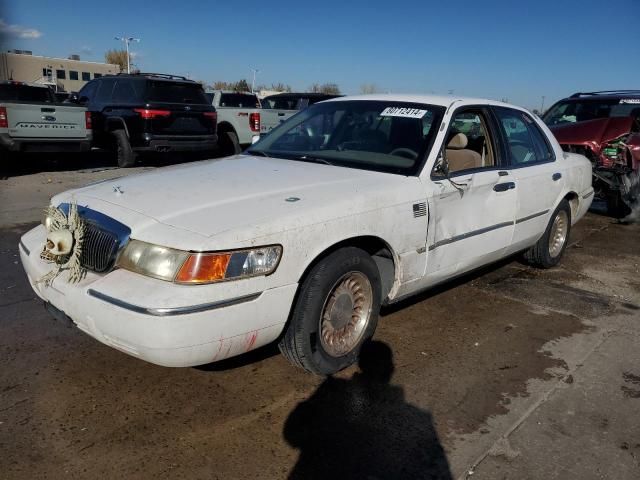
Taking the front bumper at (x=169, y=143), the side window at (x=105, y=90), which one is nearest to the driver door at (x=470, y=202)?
the front bumper at (x=169, y=143)

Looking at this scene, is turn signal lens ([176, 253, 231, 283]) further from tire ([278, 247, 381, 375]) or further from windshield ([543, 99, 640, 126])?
windshield ([543, 99, 640, 126])

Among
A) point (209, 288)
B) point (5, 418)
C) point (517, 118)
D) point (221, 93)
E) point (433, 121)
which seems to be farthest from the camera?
point (221, 93)

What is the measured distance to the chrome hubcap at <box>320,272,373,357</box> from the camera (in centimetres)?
321

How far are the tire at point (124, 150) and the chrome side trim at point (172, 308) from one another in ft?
29.3

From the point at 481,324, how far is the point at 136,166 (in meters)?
9.72

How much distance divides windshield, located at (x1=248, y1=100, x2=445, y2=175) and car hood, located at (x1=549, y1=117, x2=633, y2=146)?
195 inches

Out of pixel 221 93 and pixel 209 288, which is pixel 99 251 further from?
pixel 221 93

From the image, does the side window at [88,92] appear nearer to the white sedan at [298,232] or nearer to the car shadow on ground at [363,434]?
the white sedan at [298,232]

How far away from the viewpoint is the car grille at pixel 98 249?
279 centimetres

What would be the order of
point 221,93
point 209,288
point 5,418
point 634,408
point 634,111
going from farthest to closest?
1. point 221,93
2. point 634,111
3. point 634,408
4. point 5,418
5. point 209,288

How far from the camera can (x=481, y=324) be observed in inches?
166

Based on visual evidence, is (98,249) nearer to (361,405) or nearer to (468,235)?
(361,405)

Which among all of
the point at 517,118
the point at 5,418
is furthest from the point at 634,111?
the point at 5,418

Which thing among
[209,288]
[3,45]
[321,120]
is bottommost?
[209,288]
